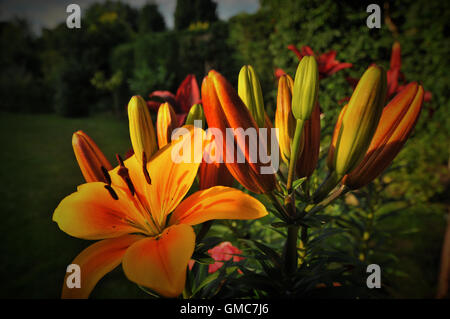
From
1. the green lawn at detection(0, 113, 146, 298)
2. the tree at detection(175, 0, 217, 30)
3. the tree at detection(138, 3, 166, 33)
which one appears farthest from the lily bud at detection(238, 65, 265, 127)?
the tree at detection(138, 3, 166, 33)

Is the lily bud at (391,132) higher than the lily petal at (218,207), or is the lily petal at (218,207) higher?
the lily bud at (391,132)

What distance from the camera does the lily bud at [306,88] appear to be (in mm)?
271

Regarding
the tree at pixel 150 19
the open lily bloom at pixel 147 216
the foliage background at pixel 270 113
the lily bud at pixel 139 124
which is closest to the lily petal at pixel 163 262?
the open lily bloom at pixel 147 216

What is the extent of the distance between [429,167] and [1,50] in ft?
33.4

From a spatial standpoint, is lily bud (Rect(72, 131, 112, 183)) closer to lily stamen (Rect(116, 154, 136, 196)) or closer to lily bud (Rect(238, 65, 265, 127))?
lily stamen (Rect(116, 154, 136, 196))

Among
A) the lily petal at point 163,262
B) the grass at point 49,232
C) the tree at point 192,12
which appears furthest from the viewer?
the tree at point 192,12

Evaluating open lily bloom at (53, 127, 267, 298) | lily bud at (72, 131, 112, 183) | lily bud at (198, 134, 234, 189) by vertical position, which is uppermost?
lily bud at (72, 131, 112, 183)

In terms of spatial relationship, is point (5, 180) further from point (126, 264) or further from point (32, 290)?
point (126, 264)

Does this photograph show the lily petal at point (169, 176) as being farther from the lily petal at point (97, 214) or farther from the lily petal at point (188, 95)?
the lily petal at point (188, 95)

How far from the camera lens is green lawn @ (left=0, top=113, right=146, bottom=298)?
2.03 metres

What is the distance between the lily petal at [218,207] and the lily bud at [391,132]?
0.13 meters

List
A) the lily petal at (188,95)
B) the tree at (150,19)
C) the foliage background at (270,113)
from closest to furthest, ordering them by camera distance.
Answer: the lily petal at (188,95)
the foliage background at (270,113)
the tree at (150,19)

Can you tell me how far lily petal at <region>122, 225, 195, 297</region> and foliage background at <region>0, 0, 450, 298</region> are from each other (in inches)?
10.1

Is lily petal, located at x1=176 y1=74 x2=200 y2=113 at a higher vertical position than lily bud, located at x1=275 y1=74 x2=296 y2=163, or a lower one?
higher
